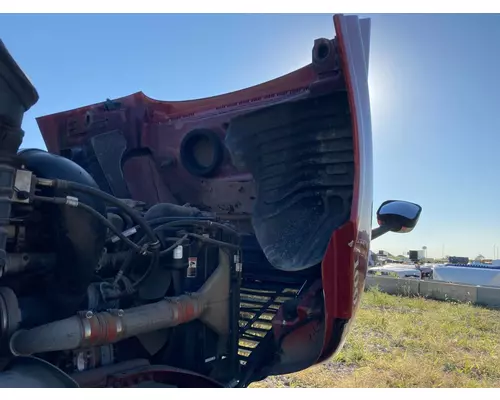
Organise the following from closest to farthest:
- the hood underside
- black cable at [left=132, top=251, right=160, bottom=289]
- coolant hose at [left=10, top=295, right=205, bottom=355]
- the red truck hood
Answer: coolant hose at [left=10, top=295, right=205, bottom=355]
black cable at [left=132, top=251, right=160, bottom=289]
the red truck hood
the hood underside

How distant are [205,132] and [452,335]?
4.88 meters

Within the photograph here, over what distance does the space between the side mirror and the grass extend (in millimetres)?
1039

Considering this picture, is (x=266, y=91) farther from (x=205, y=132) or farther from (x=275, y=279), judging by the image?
(x=275, y=279)

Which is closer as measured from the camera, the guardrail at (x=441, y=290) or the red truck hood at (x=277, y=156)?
the red truck hood at (x=277, y=156)

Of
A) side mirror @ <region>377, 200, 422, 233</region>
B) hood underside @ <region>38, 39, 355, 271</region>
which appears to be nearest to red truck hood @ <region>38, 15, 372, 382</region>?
hood underside @ <region>38, 39, 355, 271</region>

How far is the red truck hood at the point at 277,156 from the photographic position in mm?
2514

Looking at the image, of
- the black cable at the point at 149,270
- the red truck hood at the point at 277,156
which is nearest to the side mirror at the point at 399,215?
the red truck hood at the point at 277,156

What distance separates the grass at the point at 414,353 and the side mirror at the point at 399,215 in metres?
1.04

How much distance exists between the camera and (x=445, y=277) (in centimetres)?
1549

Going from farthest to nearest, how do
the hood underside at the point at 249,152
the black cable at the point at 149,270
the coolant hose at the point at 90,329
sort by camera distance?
the hood underside at the point at 249,152, the black cable at the point at 149,270, the coolant hose at the point at 90,329

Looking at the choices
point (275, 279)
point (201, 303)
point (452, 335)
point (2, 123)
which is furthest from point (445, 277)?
point (2, 123)

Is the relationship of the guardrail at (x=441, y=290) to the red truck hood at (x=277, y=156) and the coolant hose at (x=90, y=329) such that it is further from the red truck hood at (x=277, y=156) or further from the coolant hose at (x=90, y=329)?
the coolant hose at (x=90, y=329)

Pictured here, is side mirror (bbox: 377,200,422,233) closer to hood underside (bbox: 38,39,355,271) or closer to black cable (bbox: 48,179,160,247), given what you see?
hood underside (bbox: 38,39,355,271)

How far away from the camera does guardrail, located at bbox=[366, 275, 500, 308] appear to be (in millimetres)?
9906
